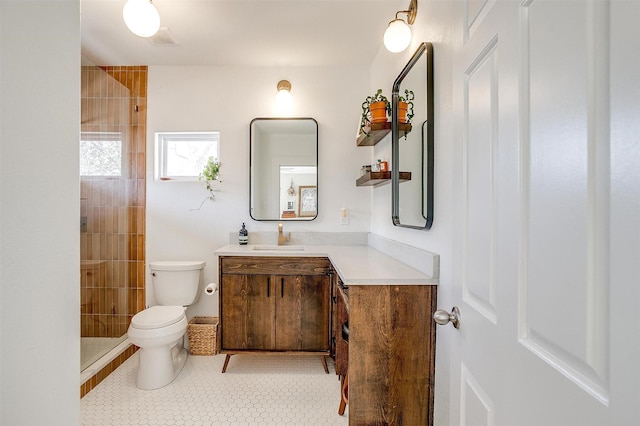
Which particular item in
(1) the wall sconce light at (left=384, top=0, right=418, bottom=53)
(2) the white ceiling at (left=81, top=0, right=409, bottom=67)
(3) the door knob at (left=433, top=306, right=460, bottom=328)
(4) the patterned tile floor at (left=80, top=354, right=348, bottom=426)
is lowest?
(4) the patterned tile floor at (left=80, top=354, right=348, bottom=426)

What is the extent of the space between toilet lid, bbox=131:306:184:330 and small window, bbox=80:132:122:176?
1.24 metres

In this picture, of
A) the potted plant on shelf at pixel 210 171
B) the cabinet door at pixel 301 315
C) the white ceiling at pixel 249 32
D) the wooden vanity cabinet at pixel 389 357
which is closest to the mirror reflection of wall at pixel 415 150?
the wooden vanity cabinet at pixel 389 357

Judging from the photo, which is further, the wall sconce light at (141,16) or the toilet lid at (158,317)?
the toilet lid at (158,317)

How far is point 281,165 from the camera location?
114 inches

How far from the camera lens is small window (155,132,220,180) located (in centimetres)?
296

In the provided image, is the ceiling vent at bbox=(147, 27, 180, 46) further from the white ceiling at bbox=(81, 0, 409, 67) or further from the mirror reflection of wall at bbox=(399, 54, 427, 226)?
the mirror reflection of wall at bbox=(399, 54, 427, 226)

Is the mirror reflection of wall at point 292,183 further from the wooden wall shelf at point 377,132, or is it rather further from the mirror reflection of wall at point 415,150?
the mirror reflection of wall at point 415,150

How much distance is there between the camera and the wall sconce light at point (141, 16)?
1.72 metres

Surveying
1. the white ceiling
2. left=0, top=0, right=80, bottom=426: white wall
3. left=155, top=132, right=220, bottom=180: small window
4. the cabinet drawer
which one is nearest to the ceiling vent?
the white ceiling

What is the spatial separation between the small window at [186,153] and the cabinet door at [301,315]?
1.45 metres

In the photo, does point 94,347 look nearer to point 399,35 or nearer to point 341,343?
point 341,343

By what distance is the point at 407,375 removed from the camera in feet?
4.58

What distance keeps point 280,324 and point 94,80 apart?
96.0 inches

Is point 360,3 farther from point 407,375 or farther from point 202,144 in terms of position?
point 407,375
